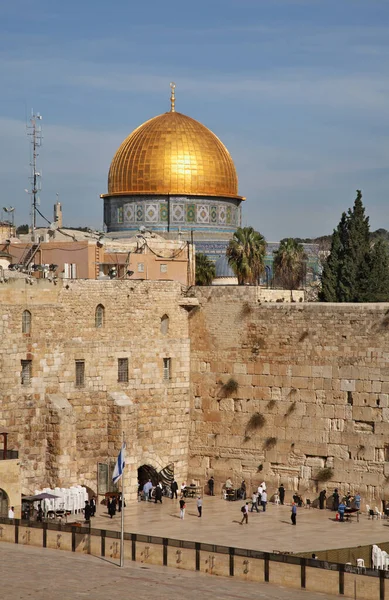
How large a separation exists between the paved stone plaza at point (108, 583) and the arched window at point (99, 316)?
891cm

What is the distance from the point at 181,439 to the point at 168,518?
4.39m

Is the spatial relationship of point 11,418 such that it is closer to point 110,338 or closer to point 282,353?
point 110,338

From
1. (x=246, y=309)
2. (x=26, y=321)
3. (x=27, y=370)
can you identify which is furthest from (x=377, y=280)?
(x=27, y=370)

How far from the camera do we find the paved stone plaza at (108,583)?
22.3m

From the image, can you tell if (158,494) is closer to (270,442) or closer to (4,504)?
(270,442)

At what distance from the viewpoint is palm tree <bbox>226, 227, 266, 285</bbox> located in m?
41.7

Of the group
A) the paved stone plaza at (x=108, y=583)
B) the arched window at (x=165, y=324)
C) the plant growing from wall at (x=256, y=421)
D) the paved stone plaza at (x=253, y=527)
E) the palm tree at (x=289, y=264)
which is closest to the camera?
the paved stone plaza at (x=108, y=583)

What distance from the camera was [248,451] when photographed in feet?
111

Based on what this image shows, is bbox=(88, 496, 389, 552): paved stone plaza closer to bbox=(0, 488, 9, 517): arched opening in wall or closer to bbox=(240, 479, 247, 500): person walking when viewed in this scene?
bbox=(240, 479, 247, 500): person walking

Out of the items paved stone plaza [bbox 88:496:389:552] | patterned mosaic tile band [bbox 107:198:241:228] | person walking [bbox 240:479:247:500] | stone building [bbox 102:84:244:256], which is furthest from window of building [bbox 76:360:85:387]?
patterned mosaic tile band [bbox 107:198:241:228]

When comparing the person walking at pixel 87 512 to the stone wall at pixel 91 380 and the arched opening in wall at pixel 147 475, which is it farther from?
the arched opening in wall at pixel 147 475

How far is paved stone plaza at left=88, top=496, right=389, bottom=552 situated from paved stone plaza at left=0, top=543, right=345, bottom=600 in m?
3.61

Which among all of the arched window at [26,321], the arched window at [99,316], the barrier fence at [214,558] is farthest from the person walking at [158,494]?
the barrier fence at [214,558]

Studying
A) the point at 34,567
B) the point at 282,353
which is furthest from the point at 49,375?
the point at 34,567
